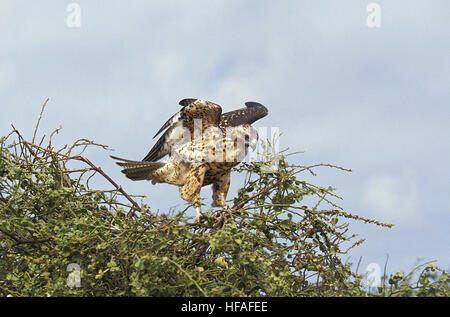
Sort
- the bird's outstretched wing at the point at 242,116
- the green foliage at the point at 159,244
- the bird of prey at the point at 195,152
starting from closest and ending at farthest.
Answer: the green foliage at the point at 159,244, the bird of prey at the point at 195,152, the bird's outstretched wing at the point at 242,116

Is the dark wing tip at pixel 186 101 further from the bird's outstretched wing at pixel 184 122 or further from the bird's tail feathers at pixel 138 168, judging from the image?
the bird's tail feathers at pixel 138 168

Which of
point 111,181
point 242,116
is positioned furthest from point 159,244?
point 242,116

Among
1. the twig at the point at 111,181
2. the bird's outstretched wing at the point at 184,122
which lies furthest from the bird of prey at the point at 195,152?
the twig at the point at 111,181

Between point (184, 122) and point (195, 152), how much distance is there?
0.37m

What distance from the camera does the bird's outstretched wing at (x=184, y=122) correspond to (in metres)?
5.34

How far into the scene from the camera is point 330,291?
3600 millimetres

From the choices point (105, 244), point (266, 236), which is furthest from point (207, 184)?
point (105, 244)

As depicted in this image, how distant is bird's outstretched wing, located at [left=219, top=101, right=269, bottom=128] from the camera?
608 centimetres

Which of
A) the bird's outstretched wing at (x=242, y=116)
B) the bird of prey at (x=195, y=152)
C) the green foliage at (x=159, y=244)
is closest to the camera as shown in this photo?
the green foliage at (x=159, y=244)

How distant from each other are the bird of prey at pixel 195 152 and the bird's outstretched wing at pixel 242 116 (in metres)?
0.30

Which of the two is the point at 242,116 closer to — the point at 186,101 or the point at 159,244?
the point at 186,101

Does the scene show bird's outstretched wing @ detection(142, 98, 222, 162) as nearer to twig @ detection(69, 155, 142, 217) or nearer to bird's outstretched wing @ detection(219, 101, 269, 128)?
bird's outstretched wing @ detection(219, 101, 269, 128)

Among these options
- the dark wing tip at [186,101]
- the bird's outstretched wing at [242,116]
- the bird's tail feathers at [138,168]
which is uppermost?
the bird's outstretched wing at [242,116]
